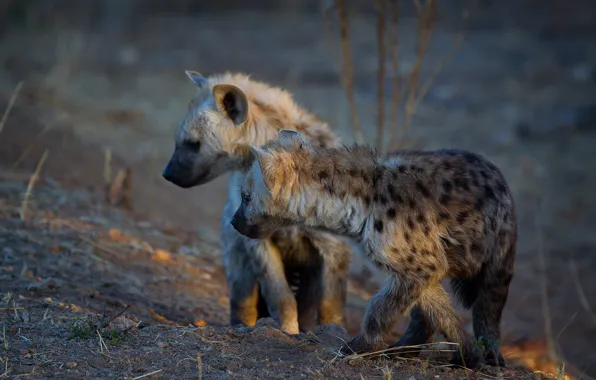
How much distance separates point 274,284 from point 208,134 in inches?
37.1

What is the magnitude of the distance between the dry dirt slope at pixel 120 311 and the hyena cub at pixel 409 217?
0.24 m

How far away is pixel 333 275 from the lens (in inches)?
222

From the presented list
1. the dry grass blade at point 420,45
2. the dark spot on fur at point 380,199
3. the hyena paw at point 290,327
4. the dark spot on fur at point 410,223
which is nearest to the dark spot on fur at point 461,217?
the dark spot on fur at point 410,223

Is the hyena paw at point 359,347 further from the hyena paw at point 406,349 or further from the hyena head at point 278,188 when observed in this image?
the hyena head at point 278,188

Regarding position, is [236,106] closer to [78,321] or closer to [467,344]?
[78,321]

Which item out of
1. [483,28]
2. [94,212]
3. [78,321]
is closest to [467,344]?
[78,321]

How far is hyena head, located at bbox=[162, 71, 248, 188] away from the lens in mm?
5562

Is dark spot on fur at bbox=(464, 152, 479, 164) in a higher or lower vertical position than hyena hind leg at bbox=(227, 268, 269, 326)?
higher

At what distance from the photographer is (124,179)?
834cm

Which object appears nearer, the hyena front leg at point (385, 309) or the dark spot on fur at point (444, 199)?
the hyena front leg at point (385, 309)

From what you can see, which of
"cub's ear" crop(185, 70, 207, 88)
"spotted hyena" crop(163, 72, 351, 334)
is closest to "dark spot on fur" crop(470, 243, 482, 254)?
"spotted hyena" crop(163, 72, 351, 334)

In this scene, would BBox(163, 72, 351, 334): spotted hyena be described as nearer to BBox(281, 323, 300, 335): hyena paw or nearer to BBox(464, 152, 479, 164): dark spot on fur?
BBox(281, 323, 300, 335): hyena paw

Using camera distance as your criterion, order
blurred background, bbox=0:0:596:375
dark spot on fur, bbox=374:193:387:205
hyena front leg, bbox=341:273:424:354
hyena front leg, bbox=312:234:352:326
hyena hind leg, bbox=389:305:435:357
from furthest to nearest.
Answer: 1. blurred background, bbox=0:0:596:375
2. hyena front leg, bbox=312:234:352:326
3. hyena hind leg, bbox=389:305:435:357
4. dark spot on fur, bbox=374:193:387:205
5. hyena front leg, bbox=341:273:424:354

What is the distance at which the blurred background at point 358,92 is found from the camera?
8297mm
